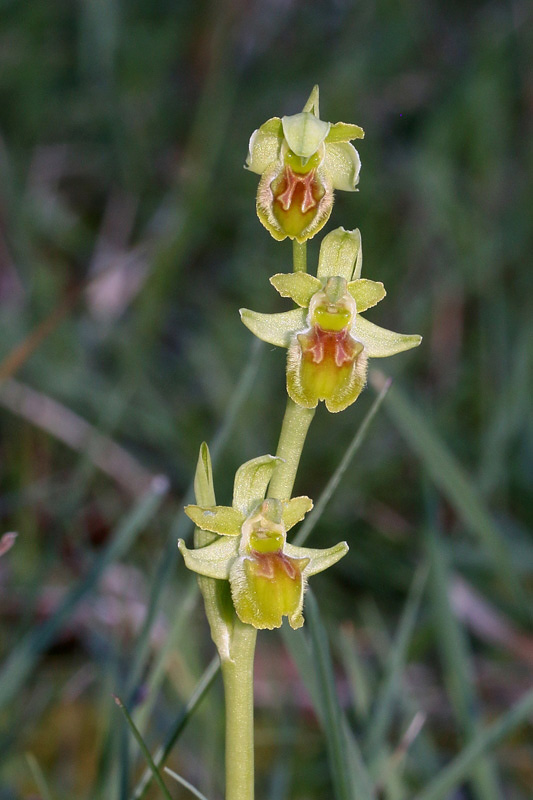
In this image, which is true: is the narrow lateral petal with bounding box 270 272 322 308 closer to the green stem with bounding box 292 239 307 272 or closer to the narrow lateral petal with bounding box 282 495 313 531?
the green stem with bounding box 292 239 307 272

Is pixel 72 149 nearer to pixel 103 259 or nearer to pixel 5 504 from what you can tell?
pixel 103 259

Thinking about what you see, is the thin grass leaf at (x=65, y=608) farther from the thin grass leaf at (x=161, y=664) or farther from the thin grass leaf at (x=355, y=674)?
the thin grass leaf at (x=355, y=674)

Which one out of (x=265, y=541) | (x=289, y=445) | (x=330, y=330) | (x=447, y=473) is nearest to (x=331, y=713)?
(x=265, y=541)

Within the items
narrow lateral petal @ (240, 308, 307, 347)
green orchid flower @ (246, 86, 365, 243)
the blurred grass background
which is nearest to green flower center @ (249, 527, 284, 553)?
the blurred grass background

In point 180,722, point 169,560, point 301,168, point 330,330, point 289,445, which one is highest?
point 301,168

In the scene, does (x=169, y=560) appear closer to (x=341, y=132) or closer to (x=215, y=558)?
(x=215, y=558)

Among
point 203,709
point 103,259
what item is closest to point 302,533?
point 203,709
